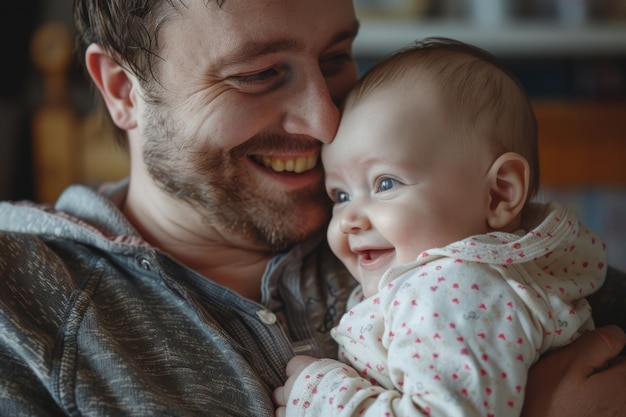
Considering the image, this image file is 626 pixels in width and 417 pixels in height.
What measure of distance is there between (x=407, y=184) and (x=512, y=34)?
179cm

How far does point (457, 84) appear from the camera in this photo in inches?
45.1

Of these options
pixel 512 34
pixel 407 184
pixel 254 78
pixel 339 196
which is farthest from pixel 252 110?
pixel 512 34

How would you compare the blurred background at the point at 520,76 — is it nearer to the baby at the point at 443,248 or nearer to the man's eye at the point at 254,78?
the man's eye at the point at 254,78

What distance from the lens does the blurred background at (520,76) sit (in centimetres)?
267

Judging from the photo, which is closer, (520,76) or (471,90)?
(471,90)

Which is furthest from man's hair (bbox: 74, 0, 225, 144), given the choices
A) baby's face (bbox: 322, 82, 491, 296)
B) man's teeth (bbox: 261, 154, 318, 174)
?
baby's face (bbox: 322, 82, 491, 296)

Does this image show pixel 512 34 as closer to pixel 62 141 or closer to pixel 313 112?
pixel 62 141

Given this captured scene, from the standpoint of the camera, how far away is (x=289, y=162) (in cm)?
134

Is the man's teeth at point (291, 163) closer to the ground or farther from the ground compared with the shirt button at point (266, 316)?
farther from the ground

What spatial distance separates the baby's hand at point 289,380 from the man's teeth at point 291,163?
32 cm

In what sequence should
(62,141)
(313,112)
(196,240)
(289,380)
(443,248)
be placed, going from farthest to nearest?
(62,141) → (196,240) → (313,112) → (289,380) → (443,248)

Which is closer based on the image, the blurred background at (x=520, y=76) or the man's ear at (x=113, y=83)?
the man's ear at (x=113, y=83)

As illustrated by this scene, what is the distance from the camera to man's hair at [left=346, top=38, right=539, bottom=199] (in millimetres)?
1126

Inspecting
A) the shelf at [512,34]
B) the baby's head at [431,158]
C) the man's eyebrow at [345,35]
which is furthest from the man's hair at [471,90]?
the shelf at [512,34]
